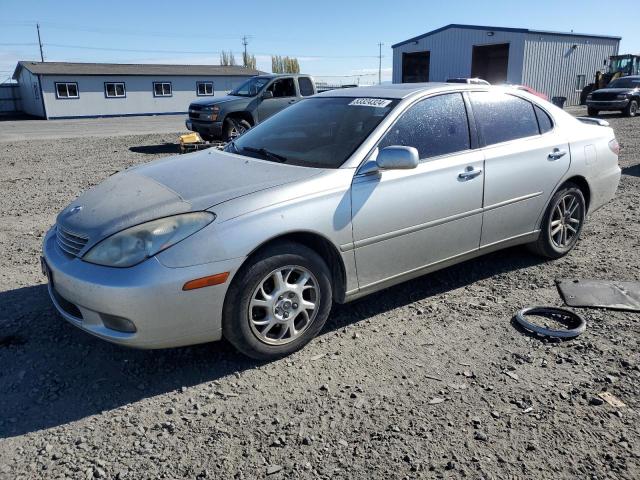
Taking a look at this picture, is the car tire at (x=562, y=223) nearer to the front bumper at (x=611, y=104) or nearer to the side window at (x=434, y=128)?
the side window at (x=434, y=128)

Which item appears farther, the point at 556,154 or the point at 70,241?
the point at 556,154

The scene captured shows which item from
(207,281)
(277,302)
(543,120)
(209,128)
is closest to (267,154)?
(277,302)

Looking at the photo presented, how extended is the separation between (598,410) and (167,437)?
7.46 ft

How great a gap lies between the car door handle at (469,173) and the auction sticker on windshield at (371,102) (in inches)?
30.4

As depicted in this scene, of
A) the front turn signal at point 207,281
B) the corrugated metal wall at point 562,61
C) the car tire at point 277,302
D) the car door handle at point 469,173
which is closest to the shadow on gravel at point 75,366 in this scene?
the car tire at point 277,302

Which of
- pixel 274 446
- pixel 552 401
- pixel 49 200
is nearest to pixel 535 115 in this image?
pixel 552 401

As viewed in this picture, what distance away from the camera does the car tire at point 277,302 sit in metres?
3.01

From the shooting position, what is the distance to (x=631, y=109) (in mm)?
24000

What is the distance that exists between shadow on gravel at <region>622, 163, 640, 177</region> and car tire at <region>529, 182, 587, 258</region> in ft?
17.9

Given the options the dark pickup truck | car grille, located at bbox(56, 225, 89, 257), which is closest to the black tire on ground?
the dark pickup truck

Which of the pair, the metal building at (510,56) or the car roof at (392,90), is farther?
the metal building at (510,56)

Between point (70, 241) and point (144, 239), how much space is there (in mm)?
611

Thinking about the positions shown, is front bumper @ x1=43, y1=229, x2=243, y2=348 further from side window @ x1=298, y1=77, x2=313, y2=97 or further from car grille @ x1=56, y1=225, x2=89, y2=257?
side window @ x1=298, y1=77, x2=313, y2=97

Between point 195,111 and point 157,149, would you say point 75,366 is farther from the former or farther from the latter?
point 157,149
